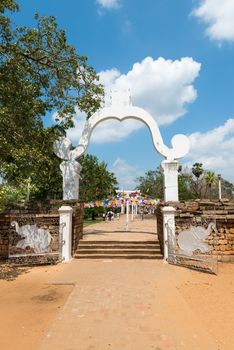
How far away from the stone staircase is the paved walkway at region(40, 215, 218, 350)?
1.85 metres

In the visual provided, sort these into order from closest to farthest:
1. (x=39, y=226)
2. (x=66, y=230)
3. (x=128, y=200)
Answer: (x=39, y=226), (x=66, y=230), (x=128, y=200)

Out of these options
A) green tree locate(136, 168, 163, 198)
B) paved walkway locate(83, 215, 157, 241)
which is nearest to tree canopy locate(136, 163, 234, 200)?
green tree locate(136, 168, 163, 198)

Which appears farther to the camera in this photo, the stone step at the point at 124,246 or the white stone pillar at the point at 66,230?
the stone step at the point at 124,246

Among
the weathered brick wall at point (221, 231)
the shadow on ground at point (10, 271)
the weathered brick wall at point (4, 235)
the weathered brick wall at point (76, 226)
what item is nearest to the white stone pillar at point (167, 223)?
the weathered brick wall at point (221, 231)

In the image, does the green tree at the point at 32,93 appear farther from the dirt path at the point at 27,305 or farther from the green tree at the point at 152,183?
the green tree at the point at 152,183

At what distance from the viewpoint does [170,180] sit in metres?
10.6

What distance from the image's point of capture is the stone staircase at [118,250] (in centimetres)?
925

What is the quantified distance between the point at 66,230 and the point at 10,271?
2.07 m

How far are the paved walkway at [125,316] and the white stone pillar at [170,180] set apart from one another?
3.76 metres

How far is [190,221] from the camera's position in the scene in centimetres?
869

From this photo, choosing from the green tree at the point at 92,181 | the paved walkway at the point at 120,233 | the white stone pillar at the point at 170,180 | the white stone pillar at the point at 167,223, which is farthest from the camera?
the green tree at the point at 92,181

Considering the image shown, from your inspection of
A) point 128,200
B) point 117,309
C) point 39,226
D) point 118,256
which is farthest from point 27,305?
point 128,200

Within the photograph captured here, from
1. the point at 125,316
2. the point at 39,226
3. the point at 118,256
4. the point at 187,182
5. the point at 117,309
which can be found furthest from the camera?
the point at 187,182

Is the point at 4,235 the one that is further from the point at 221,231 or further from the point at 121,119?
the point at 221,231
